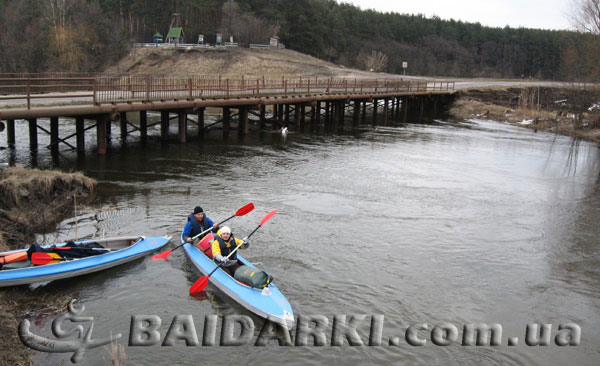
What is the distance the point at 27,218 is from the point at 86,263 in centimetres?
355

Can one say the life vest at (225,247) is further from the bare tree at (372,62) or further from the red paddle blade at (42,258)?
the bare tree at (372,62)

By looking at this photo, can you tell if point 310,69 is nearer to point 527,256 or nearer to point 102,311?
point 527,256

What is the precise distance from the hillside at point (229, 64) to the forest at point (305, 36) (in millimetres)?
4960

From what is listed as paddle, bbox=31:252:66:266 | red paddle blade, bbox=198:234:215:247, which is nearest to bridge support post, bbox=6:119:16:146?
paddle, bbox=31:252:66:266

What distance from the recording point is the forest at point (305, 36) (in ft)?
194

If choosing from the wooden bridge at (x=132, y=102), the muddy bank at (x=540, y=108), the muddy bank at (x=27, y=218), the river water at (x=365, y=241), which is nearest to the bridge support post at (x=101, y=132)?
the wooden bridge at (x=132, y=102)

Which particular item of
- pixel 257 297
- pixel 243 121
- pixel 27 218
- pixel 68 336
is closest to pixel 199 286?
pixel 257 297

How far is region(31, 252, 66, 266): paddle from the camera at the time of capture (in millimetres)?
9961

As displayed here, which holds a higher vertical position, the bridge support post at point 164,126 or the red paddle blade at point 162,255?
the bridge support post at point 164,126

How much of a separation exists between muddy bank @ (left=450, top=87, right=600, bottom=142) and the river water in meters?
14.6

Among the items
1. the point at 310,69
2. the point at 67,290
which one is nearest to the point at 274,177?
the point at 67,290

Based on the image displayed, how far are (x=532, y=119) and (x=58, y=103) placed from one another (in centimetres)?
3826

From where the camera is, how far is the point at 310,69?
62000 mm

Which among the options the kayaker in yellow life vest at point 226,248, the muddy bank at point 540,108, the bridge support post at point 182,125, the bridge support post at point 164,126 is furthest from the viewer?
the muddy bank at point 540,108
